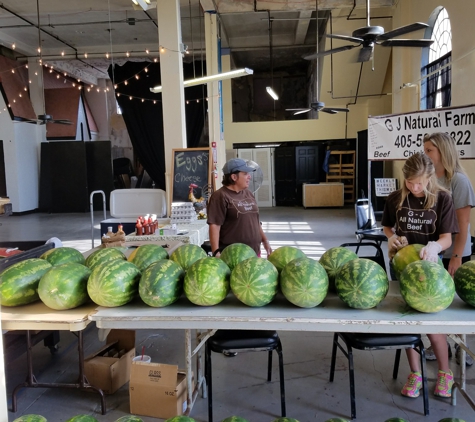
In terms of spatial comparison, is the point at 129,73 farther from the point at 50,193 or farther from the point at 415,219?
the point at 415,219

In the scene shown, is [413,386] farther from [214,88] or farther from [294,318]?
[214,88]

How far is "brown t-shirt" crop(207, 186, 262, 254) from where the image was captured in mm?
3318

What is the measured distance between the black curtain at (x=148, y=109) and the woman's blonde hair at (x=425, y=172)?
12.4 m

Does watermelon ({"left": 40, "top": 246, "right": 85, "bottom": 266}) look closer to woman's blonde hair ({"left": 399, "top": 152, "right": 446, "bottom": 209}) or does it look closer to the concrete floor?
the concrete floor

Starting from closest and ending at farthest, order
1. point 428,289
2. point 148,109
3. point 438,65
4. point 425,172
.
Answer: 1. point 428,289
2. point 425,172
3. point 438,65
4. point 148,109

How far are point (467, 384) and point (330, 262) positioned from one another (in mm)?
1762

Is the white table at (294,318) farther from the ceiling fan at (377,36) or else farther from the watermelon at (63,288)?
the ceiling fan at (377,36)

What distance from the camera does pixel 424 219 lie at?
8.25ft

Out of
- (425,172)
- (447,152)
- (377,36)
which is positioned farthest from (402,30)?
(425,172)

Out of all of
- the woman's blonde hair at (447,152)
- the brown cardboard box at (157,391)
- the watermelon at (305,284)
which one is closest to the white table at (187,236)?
the brown cardboard box at (157,391)

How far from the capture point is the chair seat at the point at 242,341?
2.43 meters

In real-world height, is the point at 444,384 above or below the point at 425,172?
below

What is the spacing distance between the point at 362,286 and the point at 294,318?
10.8 inches

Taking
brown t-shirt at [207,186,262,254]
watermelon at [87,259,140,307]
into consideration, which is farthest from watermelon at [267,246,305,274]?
brown t-shirt at [207,186,262,254]
